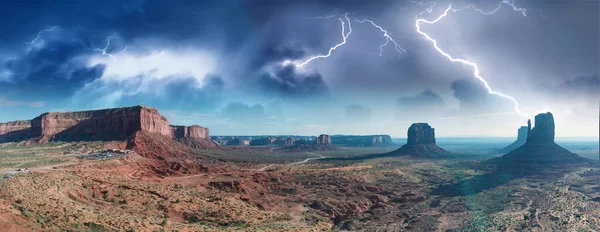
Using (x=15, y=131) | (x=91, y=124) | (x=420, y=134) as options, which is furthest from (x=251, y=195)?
(x=420, y=134)

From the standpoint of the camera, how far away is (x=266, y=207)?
1686 inches

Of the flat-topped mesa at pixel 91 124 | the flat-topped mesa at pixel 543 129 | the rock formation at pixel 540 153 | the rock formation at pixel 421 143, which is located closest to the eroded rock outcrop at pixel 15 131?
the flat-topped mesa at pixel 91 124

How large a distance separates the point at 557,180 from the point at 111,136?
108m

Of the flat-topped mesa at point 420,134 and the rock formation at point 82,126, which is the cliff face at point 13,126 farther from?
the flat-topped mesa at point 420,134

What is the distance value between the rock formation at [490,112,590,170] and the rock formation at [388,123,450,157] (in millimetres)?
38855

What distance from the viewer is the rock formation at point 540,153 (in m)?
89.6

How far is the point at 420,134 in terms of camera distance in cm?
15438

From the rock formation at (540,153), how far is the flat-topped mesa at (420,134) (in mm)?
47920

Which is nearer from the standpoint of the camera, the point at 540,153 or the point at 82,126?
the point at 82,126

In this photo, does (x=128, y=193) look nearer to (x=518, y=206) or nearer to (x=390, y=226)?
(x=390, y=226)

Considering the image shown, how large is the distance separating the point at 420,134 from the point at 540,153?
59.6 metres

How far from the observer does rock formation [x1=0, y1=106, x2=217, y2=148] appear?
87250mm

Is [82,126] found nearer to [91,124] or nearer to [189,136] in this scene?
[91,124]

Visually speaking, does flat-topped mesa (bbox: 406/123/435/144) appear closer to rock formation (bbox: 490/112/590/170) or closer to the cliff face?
rock formation (bbox: 490/112/590/170)
